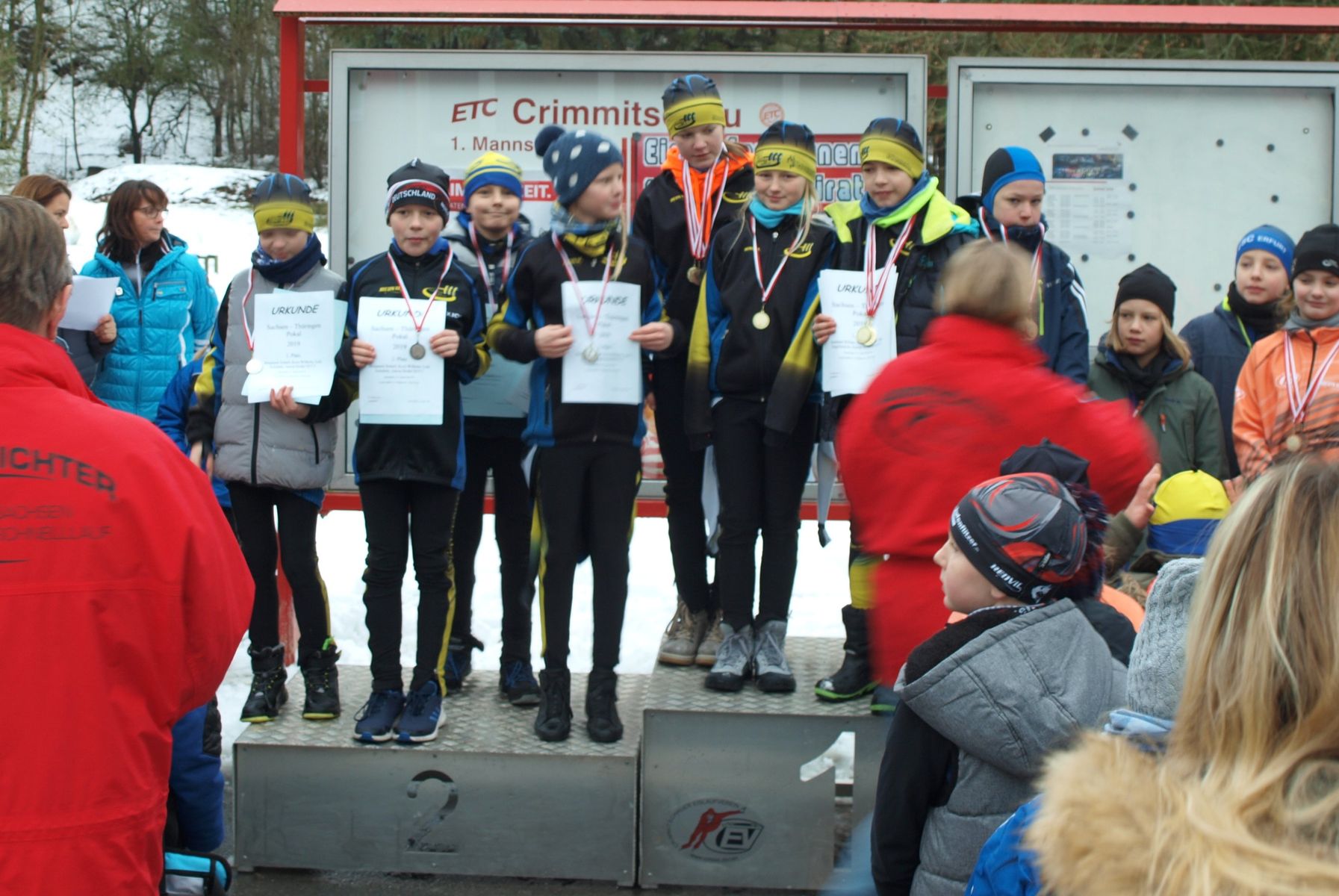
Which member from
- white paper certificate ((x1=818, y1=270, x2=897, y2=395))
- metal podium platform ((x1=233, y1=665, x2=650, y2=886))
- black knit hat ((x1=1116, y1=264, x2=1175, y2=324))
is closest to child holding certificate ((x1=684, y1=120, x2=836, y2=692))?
white paper certificate ((x1=818, y1=270, x2=897, y2=395))

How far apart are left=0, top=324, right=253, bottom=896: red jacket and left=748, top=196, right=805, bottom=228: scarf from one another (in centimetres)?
278

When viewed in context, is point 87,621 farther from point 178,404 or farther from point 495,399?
point 178,404

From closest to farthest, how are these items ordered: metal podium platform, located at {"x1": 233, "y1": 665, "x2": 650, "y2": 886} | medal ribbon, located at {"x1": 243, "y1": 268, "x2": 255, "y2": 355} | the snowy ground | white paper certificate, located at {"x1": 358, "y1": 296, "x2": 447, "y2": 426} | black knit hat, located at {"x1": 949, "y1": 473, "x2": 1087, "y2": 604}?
black knit hat, located at {"x1": 949, "y1": 473, "x2": 1087, "y2": 604}, metal podium platform, located at {"x1": 233, "y1": 665, "x2": 650, "y2": 886}, white paper certificate, located at {"x1": 358, "y1": 296, "x2": 447, "y2": 426}, medal ribbon, located at {"x1": 243, "y1": 268, "x2": 255, "y2": 355}, the snowy ground

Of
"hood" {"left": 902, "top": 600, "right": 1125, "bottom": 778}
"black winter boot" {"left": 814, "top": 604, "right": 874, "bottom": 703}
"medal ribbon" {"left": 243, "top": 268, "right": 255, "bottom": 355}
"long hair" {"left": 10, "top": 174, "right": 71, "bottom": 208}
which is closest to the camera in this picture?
"hood" {"left": 902, "top": 600, "right": 1125, "bottom": 778}

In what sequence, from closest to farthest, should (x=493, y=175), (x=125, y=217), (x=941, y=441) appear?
(x=941, y=441)
(x=493, y=175)
(x=125, y=217)

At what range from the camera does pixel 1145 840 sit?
1253 millimetres

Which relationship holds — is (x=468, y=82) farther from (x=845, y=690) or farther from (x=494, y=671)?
(x=845, y=690)

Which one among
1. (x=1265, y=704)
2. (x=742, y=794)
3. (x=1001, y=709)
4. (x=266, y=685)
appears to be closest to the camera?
(x=1265, y=704)

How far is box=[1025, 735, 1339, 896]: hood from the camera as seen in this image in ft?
3.80

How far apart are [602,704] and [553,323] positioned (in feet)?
4.28

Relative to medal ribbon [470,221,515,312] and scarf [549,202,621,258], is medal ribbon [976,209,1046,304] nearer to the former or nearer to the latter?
scarf [549,202,621,258]

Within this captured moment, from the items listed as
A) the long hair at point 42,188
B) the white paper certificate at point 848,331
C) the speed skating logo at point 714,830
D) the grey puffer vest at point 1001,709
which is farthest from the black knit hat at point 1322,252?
the long hair at point 42,188

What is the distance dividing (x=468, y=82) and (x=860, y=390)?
3214mm

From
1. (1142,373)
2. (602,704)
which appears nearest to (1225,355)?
(1142,373)
